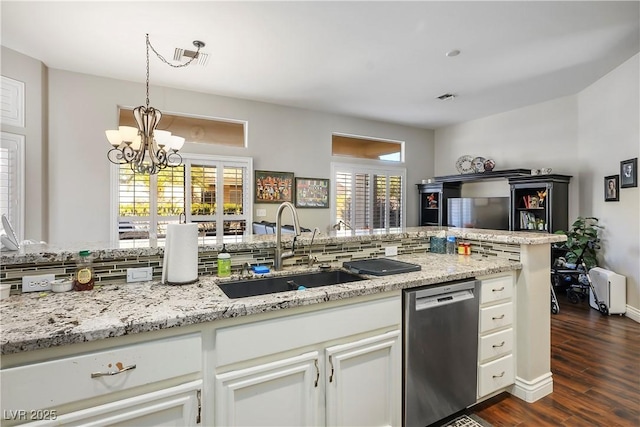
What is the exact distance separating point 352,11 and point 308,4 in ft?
1.32

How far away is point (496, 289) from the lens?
206 centimetres

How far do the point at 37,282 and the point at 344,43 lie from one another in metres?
3.28

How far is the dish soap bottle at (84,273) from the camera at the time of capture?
1460mm

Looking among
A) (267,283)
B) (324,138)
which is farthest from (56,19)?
(324,138)

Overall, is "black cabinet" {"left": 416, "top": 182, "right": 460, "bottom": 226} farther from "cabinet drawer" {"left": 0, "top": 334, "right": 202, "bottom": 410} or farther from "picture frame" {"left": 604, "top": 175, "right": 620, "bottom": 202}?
"cabinet drawer" {"left": 0, "top": 334, "right": 202, "bottom": 410}

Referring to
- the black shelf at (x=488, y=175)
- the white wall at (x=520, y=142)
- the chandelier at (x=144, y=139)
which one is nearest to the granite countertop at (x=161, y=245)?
the chandelier at (x=144, y=139)

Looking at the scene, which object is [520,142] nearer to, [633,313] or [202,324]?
[633,313]

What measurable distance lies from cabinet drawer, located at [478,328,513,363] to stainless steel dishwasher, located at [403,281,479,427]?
73mm

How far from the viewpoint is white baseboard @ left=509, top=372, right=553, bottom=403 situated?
2.12 m

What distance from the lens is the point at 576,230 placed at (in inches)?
176

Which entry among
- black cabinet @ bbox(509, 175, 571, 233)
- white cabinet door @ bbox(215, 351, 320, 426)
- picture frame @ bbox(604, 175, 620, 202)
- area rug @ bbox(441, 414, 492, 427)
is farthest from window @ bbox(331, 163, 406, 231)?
white cabinet door @ bbox(215, 351, 320, 426)

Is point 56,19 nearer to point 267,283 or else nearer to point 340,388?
point 267,283

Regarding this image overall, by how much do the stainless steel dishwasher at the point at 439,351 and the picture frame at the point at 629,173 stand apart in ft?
11.0

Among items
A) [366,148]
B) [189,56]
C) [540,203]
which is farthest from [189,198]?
[540,203]
